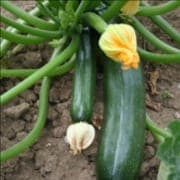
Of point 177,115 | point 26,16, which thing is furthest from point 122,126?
point 26,16

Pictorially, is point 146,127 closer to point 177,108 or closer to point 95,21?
point 177,108

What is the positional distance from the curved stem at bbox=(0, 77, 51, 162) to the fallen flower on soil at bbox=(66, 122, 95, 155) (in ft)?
0.70

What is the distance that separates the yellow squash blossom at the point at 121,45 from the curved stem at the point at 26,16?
1.46ft

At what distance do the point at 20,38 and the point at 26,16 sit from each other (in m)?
0.09

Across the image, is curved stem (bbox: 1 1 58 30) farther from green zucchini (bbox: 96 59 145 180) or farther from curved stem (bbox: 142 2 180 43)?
curved stem (bbox: 142 2 180 43)

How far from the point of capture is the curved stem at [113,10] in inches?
99.5

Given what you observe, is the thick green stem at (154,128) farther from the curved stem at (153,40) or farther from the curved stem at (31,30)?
the curved stem at (31,30)

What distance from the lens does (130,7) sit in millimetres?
2633

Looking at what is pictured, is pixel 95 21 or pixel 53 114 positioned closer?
pixel 95 21

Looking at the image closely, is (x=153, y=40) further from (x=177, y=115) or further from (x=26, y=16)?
(x=26, y=16)

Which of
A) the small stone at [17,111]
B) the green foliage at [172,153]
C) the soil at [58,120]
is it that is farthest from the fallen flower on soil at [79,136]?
the small stone at [17,111]

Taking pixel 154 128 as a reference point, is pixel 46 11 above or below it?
above

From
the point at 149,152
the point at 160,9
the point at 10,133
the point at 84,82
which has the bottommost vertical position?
the point at 149,152

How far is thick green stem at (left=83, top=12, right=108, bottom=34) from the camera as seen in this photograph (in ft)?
8.26
